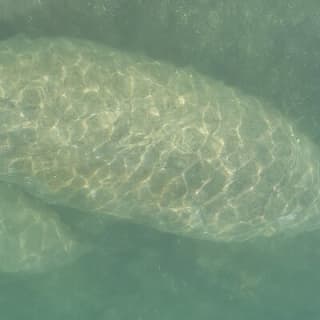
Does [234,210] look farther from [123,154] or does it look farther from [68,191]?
[68,191]

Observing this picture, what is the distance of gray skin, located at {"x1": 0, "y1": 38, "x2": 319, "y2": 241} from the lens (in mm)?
9203

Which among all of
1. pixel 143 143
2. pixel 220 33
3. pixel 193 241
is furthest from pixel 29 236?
pixel 220 33

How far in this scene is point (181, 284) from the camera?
1271 cm

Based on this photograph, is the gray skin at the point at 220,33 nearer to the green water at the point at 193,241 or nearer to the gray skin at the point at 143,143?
the green water at the point at 193,241

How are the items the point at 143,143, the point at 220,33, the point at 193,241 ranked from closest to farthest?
the point at 143,143
the point at 220,33
the point at 193,241

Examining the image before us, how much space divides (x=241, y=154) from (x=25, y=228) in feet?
16.4

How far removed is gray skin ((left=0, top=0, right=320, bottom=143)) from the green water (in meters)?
0.02

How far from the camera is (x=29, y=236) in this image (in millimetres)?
11023

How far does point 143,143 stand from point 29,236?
3527 millimetres

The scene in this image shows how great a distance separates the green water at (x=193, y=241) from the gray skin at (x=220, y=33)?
0.02 m

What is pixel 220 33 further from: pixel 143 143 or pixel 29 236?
pixel 29 236

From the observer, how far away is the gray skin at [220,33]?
34.7 ft


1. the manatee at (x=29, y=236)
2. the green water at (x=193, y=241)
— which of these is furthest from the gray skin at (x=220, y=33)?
the manatee at (x=29, y=236)

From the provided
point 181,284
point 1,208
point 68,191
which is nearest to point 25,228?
point 1,208
